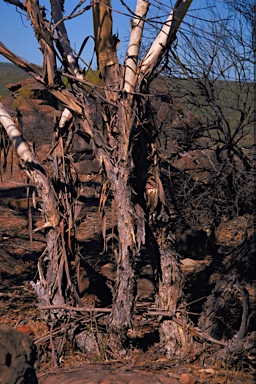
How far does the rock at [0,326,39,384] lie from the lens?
3578mm

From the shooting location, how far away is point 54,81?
A: 14.6 feet

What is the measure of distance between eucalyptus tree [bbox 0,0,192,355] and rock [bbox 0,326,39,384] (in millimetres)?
846

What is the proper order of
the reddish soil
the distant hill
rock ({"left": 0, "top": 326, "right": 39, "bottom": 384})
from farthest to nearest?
the distant hill
the reddish soil
rock ({"left": 0, "top": 326, "right": 39, "bottom": 384})

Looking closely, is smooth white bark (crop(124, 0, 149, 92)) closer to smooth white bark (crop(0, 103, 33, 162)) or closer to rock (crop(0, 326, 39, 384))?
smooth white bark (crop(0, 103, 33, 162))

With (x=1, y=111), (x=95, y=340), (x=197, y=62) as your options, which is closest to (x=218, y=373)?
(x=95, y=340)

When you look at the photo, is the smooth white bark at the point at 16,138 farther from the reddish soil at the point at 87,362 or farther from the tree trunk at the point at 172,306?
the tree trunk at the point at 172,306

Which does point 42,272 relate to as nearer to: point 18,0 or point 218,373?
point 218,373

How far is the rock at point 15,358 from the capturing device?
11.7ft

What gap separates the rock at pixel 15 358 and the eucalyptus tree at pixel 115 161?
0.85 metres

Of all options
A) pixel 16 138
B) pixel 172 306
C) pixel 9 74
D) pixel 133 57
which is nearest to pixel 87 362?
pixel 172 306

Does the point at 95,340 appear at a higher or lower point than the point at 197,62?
lower

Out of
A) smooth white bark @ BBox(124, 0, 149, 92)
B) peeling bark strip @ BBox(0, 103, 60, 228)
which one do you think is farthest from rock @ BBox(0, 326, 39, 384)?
smooth white bark @ BBox(124, 0, 149, 92)

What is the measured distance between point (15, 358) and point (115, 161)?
1.77 metres

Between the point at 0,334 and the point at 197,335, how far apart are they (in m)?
1.86
